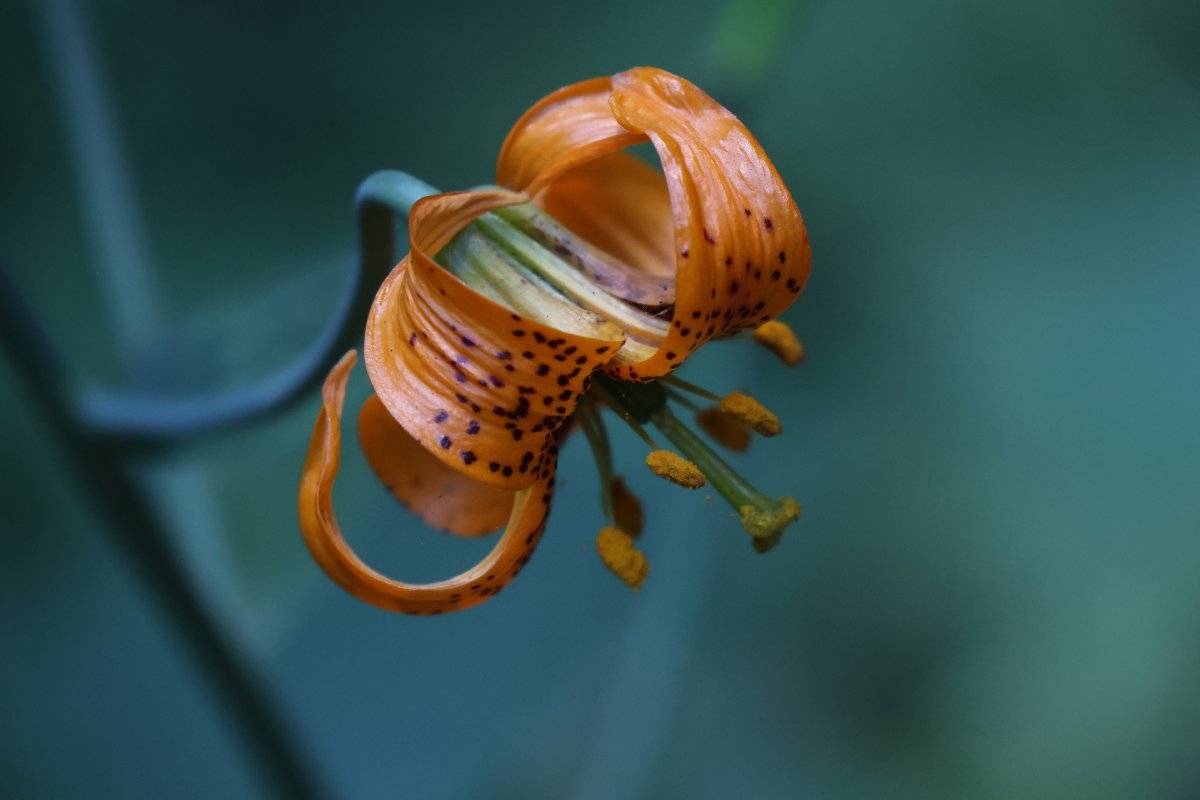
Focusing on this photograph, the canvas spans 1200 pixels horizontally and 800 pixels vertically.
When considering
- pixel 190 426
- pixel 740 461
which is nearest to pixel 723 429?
pixel 190 426

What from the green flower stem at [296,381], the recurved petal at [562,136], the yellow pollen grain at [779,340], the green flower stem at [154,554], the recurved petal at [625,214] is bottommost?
the green flower stem at [154,554]

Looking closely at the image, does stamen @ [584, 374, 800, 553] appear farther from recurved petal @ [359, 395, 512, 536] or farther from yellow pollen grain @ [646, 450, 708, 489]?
recurved petal @ [359, 395, 512, 536]

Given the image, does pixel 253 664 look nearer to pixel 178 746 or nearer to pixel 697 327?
pixel 178 746

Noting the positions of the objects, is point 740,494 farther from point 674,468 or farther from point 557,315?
point 557,315

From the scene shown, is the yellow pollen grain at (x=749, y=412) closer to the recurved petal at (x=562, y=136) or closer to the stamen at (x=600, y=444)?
the stamen at (x=600, y=444)

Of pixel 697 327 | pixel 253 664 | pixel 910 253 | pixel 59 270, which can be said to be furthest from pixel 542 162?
pixel 59 270

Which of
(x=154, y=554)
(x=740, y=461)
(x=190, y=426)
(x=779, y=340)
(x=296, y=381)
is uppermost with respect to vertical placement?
(x=779, y=340)

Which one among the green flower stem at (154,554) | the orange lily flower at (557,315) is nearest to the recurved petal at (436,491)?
the orange lily flower at (557,315)

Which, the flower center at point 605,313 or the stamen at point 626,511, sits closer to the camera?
the flower center at point 605,313
